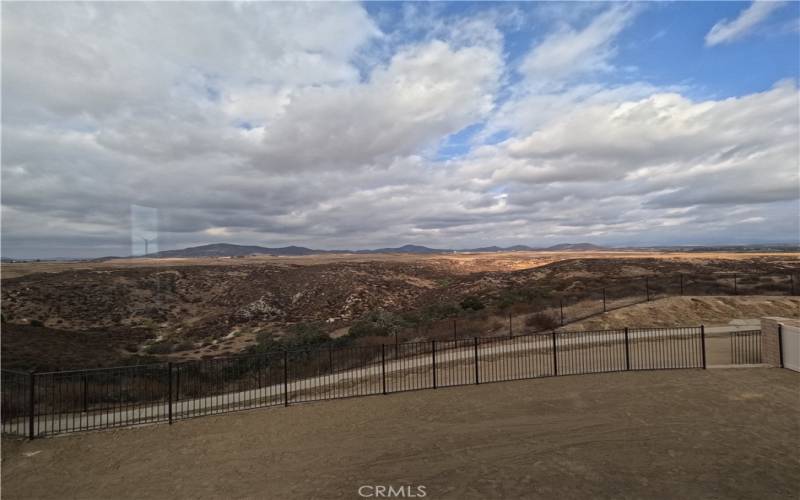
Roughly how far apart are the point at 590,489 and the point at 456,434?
3.03 m

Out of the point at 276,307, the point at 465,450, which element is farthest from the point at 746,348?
the point at 276,307

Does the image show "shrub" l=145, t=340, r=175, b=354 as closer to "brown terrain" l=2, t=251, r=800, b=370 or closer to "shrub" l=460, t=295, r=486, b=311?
"brown terrain" l=2, t=251, r=800, b=370

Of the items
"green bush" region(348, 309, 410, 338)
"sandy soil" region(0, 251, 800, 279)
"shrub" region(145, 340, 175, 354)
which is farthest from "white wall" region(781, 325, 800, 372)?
"sandy soil" region(0, 251, 800, 279)

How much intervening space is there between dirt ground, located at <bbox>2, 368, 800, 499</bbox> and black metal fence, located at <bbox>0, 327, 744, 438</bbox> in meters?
1.47

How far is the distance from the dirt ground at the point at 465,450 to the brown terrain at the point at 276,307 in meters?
12.6

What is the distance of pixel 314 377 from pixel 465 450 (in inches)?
360

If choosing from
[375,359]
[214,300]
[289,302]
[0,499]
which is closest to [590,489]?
[0,499]

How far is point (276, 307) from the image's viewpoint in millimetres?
45938

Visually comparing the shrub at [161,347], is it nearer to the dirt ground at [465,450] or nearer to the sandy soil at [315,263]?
the dirt ground at [465,450]

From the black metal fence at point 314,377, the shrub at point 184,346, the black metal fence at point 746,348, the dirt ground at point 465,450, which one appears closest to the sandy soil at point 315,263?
the shrub at point 184,346

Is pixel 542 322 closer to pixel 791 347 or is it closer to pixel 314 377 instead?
pixel 791 347

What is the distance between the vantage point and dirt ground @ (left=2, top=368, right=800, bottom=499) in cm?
679

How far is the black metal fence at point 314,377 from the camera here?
38.4 feet

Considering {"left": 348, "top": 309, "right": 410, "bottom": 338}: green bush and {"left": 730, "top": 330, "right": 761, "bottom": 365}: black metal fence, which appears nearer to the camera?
{"left": 730, "top": 330, "right": 761, "bottom": 365}: black metal fence
